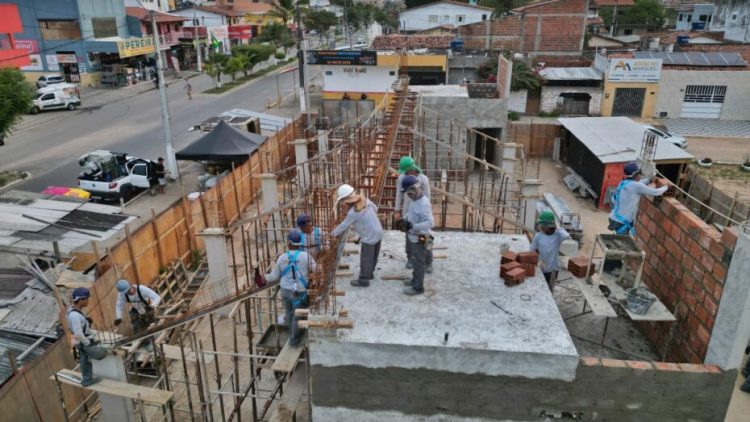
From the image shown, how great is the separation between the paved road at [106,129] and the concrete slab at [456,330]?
19.2m

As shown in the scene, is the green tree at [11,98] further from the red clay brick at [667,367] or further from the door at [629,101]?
the door at [629,101]

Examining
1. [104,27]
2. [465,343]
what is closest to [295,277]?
[465,343]

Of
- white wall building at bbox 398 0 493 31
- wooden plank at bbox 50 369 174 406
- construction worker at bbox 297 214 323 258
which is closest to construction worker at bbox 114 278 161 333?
wooden plank at bbox 50 369 174 406

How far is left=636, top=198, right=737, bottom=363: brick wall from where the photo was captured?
6.51 m

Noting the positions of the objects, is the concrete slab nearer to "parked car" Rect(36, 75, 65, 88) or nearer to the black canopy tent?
the black canopy tent

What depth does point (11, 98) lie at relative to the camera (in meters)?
21.6

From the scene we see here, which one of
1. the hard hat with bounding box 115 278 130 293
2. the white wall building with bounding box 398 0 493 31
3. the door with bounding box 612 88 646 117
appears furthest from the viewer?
the white wall building with bounding box 398 0 493 31

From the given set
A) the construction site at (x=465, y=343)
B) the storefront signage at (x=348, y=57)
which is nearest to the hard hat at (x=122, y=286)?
the construction site at (x=465, y=343)

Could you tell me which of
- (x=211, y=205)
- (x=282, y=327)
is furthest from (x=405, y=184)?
(x=211, y=205)

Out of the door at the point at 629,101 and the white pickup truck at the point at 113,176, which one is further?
the door at the point at 629,101

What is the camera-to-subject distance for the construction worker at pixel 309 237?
7.56 metres

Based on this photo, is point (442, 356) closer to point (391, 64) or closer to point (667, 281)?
point (667, 281)

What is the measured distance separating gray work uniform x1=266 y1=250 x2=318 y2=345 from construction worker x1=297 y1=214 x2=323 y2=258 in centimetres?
24

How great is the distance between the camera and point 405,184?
290 inches
